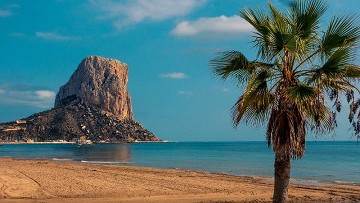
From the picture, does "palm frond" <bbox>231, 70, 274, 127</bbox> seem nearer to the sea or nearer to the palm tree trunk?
the palm tree trunk

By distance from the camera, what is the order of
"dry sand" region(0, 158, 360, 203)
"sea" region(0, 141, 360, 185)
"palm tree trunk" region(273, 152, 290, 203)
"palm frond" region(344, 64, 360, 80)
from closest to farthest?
1. "palm frond" region(344, 64, 360, 80)
2. "palm tree trunk" region(273, 152, 290, 203)
3. "dry sand" region(0, 158, 360, 203)
4. "sea" region(0, 141, 360, 185)

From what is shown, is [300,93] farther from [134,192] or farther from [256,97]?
[134,192]

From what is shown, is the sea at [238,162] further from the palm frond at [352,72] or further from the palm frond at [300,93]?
the palm frond at [300,93]

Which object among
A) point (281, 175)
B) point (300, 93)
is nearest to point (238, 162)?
point (281, 175)

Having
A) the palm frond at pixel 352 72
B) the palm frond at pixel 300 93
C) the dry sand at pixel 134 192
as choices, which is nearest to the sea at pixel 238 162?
the dry sand at pixel 134 192

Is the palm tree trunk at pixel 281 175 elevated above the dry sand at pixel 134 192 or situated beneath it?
elevated above

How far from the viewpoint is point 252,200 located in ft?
58.9

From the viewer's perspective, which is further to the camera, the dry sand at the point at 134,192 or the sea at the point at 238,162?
the sea at the point at 238,162

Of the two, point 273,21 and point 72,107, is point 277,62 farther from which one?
point 72,107

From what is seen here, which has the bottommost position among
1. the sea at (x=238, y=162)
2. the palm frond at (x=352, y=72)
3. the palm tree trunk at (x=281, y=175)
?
the sea at (x=238, y=162)

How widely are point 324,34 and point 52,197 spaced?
496 inches

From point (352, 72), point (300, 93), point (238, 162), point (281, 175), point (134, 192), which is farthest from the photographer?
point (238, 162)

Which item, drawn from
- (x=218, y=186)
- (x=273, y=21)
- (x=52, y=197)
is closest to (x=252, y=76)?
(x=273, y=21)

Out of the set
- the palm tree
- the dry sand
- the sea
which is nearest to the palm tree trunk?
the palm tree
